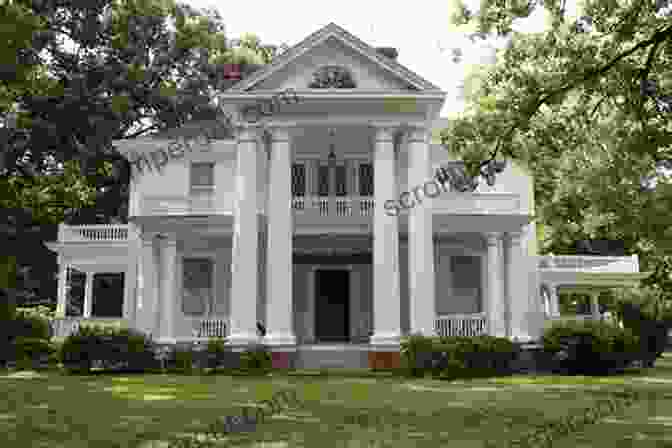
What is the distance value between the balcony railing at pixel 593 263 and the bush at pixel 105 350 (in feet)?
54.3

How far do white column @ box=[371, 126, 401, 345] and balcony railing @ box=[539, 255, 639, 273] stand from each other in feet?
34.1

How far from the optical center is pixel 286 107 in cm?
2033

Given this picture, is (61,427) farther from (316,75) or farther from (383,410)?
(316,75)

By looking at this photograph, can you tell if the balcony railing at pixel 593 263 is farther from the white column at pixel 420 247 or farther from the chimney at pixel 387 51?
the chimney at pixel 387 51

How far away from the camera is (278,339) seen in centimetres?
1911

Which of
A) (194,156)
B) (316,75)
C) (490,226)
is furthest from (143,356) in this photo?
(490,226)

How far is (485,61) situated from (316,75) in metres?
7.39

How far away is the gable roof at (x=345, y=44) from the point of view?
20.2m

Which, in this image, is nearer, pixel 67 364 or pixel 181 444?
pixel 181 444

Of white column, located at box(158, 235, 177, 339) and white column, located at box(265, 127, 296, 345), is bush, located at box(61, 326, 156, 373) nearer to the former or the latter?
white column, located at box(158, 235, 177, 339)

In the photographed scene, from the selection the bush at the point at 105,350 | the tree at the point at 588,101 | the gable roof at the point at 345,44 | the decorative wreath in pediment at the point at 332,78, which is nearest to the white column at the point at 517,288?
the tree at the point at 588,101

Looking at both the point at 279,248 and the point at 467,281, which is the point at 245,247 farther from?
the point at 467,281

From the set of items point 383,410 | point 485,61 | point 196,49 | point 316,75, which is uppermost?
point 196,49

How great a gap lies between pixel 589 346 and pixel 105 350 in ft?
44.8
